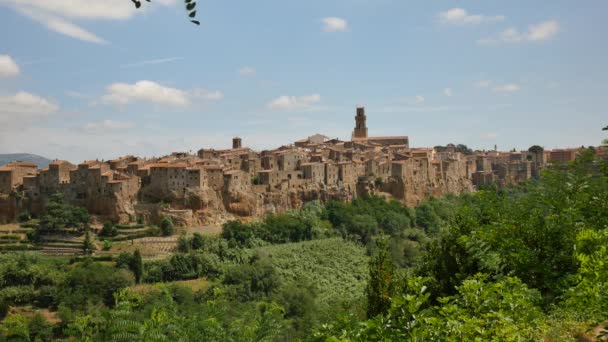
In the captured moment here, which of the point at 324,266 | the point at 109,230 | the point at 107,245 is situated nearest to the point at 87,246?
the point at 107,245

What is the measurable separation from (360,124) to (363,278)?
39090 millimetres

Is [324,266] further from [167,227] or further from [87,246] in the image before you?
[87,246]

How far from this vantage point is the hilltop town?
36.6 metres

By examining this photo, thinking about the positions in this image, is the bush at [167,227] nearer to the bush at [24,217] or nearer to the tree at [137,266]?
the tree at [137,266]

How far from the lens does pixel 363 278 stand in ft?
113

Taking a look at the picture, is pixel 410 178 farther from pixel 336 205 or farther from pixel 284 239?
pixel 284 239

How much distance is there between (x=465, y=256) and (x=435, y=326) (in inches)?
222

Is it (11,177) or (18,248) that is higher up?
(11,177)

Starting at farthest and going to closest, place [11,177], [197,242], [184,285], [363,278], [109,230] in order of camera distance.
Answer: [11,177] → [363,278] → [109,230] → [197,242] → [184,285]

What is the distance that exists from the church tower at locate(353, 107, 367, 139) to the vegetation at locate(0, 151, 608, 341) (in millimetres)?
19900

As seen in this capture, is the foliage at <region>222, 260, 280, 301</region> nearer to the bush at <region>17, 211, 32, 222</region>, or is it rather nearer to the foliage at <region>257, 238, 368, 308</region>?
the foliage at <region>257, 238, 368, 308</region>

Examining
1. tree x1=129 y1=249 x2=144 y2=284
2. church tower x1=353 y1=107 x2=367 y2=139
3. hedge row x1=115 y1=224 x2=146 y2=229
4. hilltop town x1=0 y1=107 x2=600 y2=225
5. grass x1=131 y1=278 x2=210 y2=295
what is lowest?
grass x1=131 y1=278 x2=210 y2=295

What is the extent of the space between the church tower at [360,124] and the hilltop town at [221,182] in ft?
40.0

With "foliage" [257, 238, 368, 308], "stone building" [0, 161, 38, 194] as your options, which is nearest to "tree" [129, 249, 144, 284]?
"foliage" [257, 238, 368, 308]
